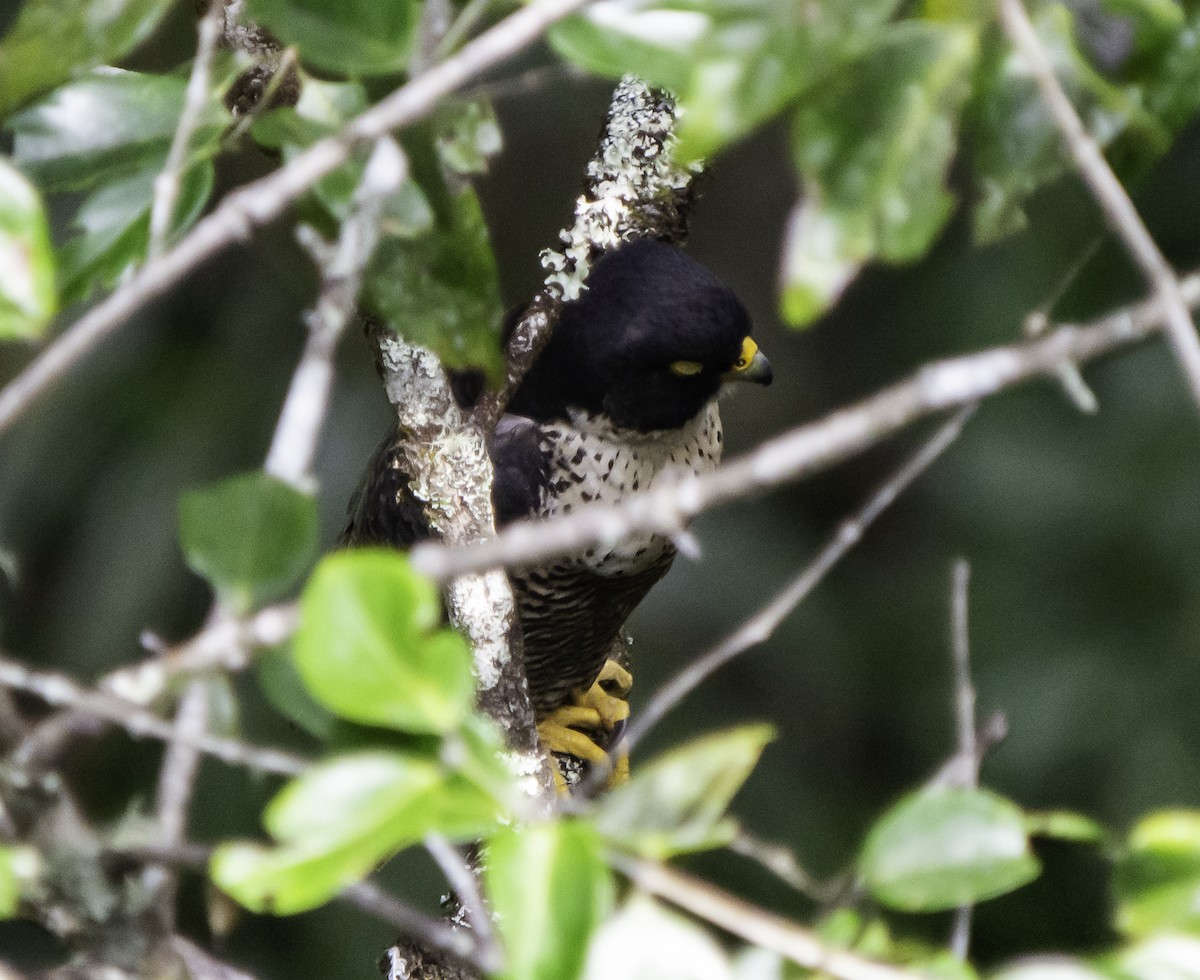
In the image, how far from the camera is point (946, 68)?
458 mm

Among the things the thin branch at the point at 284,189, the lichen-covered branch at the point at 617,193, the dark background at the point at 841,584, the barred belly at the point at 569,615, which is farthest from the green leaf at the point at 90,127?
the dark background at the point at 841,584

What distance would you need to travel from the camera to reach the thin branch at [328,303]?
0.53m

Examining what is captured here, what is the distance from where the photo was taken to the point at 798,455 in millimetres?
466

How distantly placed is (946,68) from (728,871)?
223 cm

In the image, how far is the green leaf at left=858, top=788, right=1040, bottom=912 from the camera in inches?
19.0

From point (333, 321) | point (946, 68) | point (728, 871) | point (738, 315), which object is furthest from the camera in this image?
point (728, 871)

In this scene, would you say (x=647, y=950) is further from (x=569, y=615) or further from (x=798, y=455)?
(x=569, y=615)

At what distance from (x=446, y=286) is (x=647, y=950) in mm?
361

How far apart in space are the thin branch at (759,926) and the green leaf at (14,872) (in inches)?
7.7

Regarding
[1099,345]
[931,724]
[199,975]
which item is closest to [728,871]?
[931,724]

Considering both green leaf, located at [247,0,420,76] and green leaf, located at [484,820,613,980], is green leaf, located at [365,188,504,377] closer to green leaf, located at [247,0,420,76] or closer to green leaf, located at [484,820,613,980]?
green leaf, located at [247,0,420,76]

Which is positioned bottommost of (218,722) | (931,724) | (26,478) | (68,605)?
(931,724)

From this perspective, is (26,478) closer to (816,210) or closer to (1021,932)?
(1021,932)

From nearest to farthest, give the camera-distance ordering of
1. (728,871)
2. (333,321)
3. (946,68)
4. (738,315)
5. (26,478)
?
(946,68) < (333,321) < (738,315) < (26,478) < (728,871)
